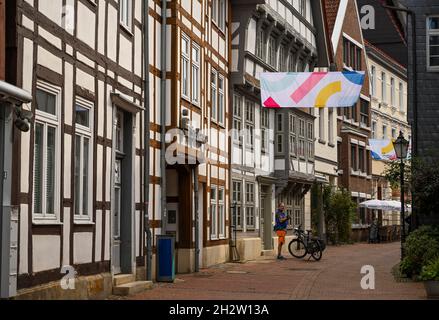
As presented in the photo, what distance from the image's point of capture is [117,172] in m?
17.0

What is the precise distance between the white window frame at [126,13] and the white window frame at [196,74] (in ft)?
15.5

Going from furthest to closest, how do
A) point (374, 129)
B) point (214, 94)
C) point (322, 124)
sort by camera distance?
1. point (374, 129)
2. point (322, 124)
3. point (214, 94)

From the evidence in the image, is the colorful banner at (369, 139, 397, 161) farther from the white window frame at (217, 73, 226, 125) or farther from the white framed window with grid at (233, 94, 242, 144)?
the white window frame at (217, 73, 226, 125)

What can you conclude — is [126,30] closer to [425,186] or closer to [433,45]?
[425,186]

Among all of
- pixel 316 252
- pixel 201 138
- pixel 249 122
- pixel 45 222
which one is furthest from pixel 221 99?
pixel 45 222

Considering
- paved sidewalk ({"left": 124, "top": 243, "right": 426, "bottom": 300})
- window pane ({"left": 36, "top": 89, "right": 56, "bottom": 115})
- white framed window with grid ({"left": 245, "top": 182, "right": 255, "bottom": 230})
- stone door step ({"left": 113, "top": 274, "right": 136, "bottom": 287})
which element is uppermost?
window pane ({"left": 36, "top": 89, "right": 56, "bottom": 115})

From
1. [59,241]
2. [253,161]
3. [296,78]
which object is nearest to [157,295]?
[59,241]

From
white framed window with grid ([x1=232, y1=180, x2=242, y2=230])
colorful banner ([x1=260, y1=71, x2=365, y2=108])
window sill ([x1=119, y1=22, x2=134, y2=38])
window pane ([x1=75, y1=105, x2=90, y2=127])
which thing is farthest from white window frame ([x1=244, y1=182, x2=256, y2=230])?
window pane ([x1=75, y1=105, x2=90, y2=127])

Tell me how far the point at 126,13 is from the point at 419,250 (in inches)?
325

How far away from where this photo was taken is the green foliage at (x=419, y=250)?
18.1 meters

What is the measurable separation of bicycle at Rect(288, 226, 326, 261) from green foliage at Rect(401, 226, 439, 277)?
25.0 feet

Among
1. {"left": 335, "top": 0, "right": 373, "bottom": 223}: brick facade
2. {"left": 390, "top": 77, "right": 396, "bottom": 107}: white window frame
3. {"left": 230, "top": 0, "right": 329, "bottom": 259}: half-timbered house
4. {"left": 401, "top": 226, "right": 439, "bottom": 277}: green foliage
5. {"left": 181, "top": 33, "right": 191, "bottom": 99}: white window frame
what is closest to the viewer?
{"left": 401, "top": 226, "right": 439, "bottom": 277}: green foliage

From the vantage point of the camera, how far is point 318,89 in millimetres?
22750

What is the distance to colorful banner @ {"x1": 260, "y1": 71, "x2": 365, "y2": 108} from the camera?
73.9 ft
